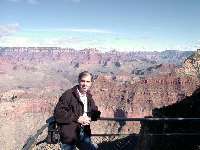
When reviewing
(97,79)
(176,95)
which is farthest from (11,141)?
(176,95)

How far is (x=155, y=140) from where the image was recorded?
3125 centimetres

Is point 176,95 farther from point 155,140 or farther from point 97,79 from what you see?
point 155,140

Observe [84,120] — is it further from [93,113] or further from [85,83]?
[85,83]

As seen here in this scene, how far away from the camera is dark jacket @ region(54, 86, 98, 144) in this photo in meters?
6.85

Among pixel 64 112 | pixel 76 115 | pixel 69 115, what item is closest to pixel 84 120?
pixel 76 115

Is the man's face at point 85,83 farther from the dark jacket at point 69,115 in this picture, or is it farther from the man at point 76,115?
the dark jacket at point 69,115

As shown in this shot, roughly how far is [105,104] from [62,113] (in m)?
147

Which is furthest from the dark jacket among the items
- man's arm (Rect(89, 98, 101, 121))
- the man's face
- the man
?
man's arm (Rect(89, 98, 101, 121))

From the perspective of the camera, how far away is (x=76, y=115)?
707 cm

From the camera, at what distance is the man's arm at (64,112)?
682 cm

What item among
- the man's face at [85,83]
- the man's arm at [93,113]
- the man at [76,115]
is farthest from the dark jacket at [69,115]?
the man's arm at [93,113]

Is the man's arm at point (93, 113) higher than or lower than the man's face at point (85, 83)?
lower

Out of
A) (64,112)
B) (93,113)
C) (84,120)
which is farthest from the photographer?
(93,113)

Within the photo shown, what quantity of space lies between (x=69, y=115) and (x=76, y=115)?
0.19 meters
